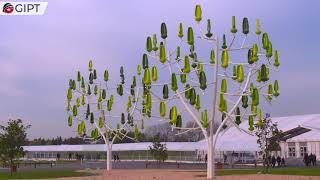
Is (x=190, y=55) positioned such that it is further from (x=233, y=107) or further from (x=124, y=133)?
(x=124, y=133)

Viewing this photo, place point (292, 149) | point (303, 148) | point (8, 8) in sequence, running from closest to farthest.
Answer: point (8, 8), point (303, 148), point (292, 149)

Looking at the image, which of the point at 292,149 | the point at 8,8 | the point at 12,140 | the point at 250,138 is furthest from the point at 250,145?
the point at 8,8

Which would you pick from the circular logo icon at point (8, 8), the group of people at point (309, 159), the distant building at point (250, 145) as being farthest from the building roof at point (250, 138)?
the circular logo icon at point (8, 8)

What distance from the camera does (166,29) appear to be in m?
30.8

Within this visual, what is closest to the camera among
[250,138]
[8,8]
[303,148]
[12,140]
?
[8,8]

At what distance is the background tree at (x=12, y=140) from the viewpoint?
35.5 m

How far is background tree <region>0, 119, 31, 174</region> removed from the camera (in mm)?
35469

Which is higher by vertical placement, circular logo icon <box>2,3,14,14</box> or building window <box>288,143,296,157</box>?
circular logo icon <box>2,3,14,14</box>

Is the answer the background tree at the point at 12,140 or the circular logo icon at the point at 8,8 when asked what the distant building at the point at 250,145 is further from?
the circular logo icon at the point at 8,8

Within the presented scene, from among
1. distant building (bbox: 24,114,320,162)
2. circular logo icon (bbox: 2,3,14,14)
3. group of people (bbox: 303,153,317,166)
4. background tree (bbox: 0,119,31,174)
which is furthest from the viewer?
distant building (bbox: 24,114,320,162)

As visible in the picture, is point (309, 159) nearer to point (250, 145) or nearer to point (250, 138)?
point (250, 145)

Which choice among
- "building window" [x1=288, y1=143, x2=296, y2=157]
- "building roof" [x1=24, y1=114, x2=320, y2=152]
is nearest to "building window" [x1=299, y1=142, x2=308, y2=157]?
"building roof" [x1=24, y1=114, x2=320, y2=152]

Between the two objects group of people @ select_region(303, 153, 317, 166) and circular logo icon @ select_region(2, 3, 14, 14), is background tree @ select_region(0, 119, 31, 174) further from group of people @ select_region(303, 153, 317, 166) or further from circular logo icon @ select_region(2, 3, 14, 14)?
group of people @ select_region(303, 153, 317, 166)

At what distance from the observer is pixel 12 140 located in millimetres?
35688
